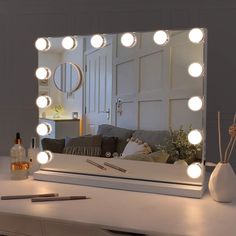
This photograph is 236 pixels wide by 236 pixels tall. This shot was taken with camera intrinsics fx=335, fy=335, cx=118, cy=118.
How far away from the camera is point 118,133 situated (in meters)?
1.34

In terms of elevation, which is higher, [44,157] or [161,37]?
[161,37]

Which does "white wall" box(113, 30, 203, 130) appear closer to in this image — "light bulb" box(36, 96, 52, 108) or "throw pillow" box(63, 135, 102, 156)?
"throw pillow" box(63, 135, 102, 156)

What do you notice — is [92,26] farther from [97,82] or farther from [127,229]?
[127,229]

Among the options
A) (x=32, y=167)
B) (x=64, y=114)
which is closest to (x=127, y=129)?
(x=64, y=114)

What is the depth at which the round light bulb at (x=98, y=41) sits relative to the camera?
4.51ft

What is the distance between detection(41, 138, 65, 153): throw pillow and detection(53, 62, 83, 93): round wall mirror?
0.73 feet

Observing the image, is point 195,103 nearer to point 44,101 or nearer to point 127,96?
point 127,96

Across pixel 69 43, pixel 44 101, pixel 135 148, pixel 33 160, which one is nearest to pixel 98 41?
pixel 69 43

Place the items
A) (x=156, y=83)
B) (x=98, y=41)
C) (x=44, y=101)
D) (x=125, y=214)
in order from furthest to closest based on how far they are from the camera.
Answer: (x=44, y=101), (x=98, y=41), (x=156, y=83), (x=125, y=214)

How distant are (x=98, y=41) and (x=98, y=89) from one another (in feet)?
0.65

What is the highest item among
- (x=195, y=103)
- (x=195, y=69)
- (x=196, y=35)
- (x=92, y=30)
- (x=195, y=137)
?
(x=92, y=30)

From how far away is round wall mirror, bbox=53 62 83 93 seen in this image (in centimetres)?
144

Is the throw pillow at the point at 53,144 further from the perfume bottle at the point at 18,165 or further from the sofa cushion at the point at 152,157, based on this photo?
the sofa cushion at the point at 152,157

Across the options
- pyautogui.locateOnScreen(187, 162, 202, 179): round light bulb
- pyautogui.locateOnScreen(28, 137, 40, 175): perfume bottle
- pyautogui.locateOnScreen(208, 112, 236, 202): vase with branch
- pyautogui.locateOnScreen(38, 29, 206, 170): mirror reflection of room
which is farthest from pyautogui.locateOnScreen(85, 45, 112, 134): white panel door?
pyautogui.locateOnScreen(208, 112, 236, 202): vase with branch
